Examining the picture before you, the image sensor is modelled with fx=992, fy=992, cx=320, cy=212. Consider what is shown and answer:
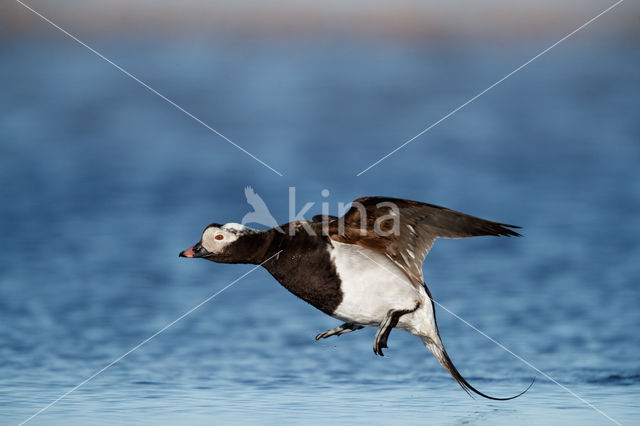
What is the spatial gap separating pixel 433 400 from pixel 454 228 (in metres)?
1.55

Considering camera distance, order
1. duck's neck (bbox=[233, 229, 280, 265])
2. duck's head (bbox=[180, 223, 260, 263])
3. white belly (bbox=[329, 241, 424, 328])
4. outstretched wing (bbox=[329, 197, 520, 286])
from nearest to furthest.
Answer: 1. outstretched wing (bbox=[329, 197, 520, 286])
2. white belly (bbox=[329, 241, 424, 328])
3. duck's neck (bbox=[233, 229, 280, 265])
4. duck's head (bbox=[180, 223, 260, 263])

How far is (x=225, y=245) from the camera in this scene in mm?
7297

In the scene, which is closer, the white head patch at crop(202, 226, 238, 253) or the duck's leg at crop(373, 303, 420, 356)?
the duck's leg at crop(373, 303, 420, 356)

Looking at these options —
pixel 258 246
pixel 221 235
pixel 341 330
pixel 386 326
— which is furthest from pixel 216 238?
pixel 386 326

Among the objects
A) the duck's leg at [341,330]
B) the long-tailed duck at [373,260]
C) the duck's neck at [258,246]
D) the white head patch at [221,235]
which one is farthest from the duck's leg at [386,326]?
the white head patch at [221,235]

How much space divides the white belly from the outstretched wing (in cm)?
6

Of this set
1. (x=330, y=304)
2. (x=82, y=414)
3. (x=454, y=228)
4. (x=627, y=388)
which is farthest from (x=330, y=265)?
(x=627, y=388)

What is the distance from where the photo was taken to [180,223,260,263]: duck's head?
7.25 meters

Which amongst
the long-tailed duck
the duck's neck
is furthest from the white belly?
the duck's neck

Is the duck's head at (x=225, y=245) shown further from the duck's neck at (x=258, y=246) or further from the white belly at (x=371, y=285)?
the white belly at (x=371, y=285)

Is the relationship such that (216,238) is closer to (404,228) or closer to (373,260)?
(373,260)

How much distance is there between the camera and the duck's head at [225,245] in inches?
286

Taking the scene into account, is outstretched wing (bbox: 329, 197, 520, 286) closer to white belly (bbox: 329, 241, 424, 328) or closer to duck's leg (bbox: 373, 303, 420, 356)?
white belly (bbox: 329, 241, 424, 328)

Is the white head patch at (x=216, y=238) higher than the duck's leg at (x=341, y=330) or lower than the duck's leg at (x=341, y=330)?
higher
